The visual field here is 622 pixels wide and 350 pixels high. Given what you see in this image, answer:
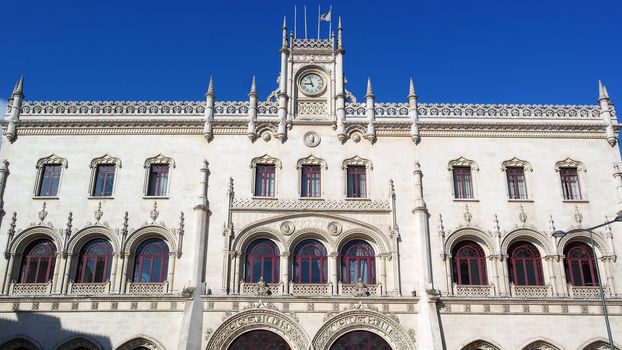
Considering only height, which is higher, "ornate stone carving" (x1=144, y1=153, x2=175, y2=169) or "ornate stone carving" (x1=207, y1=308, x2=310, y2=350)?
"ornate stone carving" (x1=144, y1=153, x2=175, y2=169)

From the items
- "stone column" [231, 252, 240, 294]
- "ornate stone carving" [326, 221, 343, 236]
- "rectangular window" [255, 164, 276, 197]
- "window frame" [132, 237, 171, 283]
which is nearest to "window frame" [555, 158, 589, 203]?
"ornate stone carving" [326, 221, 343, 236]

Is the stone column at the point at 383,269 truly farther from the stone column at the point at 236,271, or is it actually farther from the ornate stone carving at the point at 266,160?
the ornate stone carving at the point at 266,160

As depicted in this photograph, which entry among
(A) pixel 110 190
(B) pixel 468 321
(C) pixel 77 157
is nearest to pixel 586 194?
(B) pixel 468 321

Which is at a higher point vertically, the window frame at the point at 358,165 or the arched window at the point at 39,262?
the window frame at the point at 358,165

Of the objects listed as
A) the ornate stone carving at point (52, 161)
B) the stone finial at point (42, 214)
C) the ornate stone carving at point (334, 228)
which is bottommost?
the ornate stone carving at point (334, 228)

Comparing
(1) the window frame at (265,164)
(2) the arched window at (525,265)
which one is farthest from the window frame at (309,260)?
(2) the arched window at (525,265)

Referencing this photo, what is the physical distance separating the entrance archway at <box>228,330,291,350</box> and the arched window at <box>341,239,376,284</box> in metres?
4.50

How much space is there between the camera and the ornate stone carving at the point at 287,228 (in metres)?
32.0

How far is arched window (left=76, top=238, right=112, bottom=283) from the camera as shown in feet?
103

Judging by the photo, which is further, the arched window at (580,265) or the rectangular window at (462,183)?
the rectangular window at (462,183)

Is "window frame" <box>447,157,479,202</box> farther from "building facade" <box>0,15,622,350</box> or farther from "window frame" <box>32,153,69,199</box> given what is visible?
"window frame" <box>32,153,69,199</box>

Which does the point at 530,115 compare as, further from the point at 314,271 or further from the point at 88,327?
the point at 88,327

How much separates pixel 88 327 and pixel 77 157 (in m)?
9.53

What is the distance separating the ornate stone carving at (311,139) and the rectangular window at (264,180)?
2.35m
